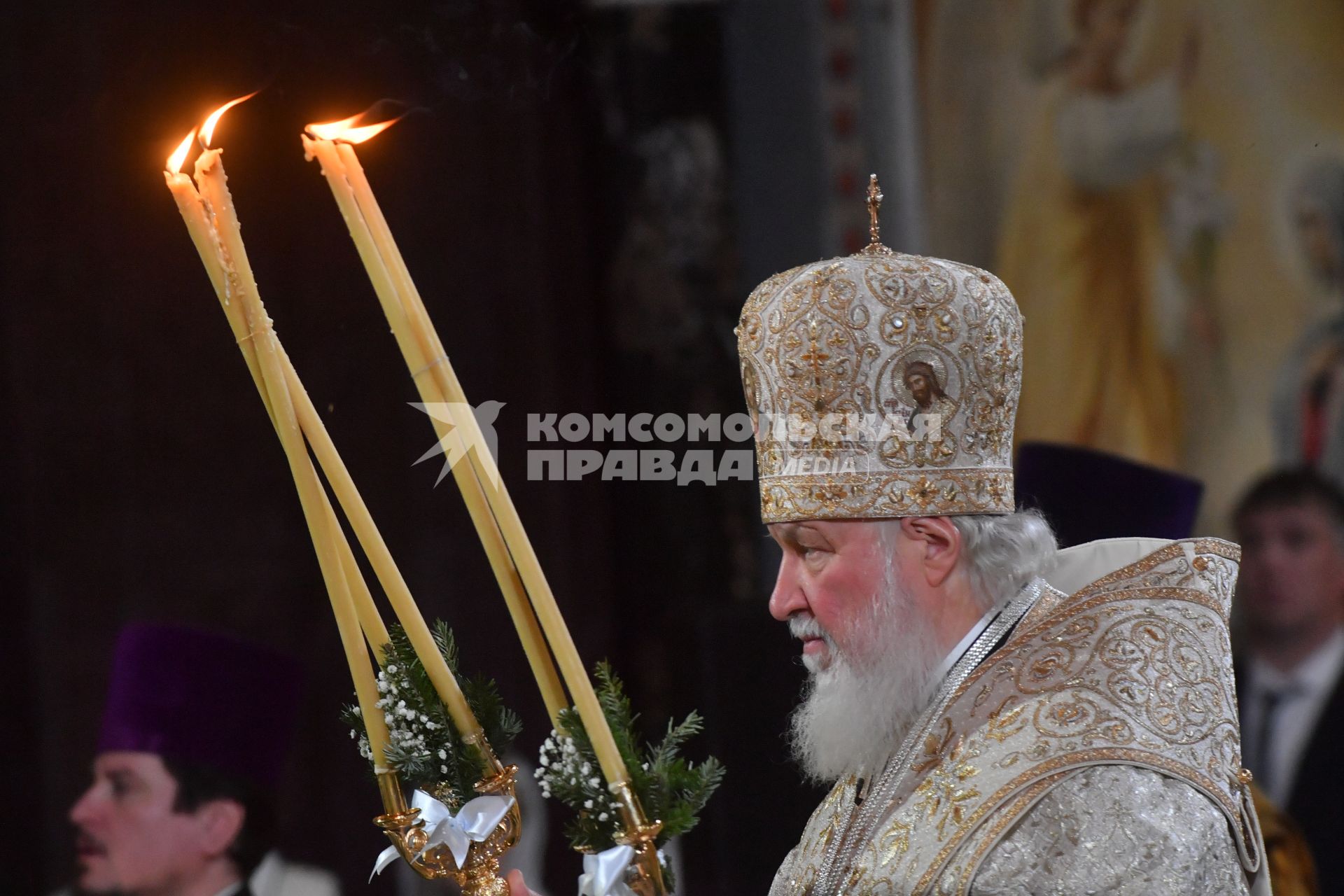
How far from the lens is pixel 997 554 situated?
7.55 feet

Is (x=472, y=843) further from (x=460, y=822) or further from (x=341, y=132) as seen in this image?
(x=341, y=132)

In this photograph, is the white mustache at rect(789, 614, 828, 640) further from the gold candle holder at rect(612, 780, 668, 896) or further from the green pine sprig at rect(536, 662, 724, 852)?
the gold candle holder at rect(612, 780, 668, 896)

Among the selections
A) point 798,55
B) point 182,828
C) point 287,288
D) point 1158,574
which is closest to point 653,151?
point 798,55

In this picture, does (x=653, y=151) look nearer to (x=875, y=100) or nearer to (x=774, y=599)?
(x=875, y=100)

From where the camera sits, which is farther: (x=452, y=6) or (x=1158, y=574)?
(x=452, y=6)

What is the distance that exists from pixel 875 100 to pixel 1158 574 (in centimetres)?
273

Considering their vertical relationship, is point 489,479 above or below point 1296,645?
above

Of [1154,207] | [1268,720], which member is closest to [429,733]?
[1268,720]

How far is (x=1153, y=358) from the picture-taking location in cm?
466

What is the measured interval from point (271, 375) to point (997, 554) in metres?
1.10

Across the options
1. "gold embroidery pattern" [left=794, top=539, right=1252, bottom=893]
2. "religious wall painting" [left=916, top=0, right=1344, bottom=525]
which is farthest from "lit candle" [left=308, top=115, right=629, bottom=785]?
"religious wall painting" [left=916, top=0, right=1344, bottom=525]

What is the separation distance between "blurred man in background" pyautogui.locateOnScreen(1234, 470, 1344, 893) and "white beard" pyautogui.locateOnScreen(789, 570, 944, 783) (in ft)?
8.22

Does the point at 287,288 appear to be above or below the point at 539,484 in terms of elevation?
above
